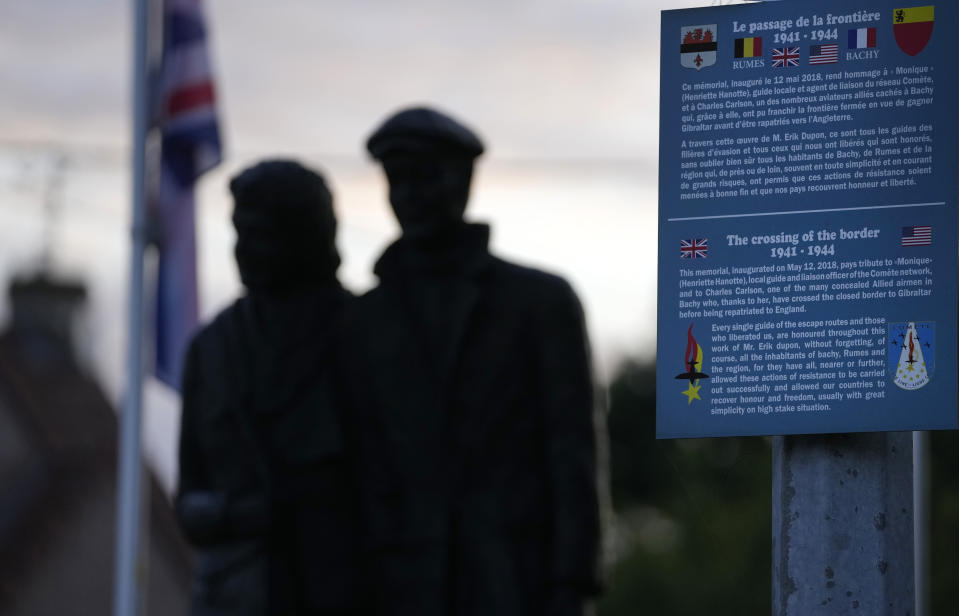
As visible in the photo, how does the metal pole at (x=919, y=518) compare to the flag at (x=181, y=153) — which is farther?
the flag at (x=181, y=153)

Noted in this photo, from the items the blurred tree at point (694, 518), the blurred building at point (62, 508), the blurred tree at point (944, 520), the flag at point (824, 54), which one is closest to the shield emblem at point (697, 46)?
the flag at point (824, 54)

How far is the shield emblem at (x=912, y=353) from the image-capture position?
6.14 metres

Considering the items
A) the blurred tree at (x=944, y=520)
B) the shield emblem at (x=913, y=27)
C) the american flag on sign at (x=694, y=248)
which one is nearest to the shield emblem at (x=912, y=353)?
the american flag on sign at (x=694, y=248)

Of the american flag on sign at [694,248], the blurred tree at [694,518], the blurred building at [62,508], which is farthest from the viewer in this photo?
the blurred tree at [694,518]

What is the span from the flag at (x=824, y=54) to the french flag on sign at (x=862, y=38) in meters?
0.05

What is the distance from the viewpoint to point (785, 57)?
6.46m

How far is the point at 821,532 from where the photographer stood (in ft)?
19.9

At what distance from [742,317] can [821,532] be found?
0.68 meters

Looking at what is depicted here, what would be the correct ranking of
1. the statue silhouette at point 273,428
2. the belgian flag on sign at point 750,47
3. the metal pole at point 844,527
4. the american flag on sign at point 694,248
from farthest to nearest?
1. the statue silhouette at point 273,428
2. the belgian flag on sign at point 750,47
3. the american flag on sign at point 694,248
4. the metal pole at point 844,527

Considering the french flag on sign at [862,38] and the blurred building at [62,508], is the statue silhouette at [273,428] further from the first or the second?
the blurred building at [62,508]

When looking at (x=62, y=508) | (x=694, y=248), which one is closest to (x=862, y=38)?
(x=694, y=248)

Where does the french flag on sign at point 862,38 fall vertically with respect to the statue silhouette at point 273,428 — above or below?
above

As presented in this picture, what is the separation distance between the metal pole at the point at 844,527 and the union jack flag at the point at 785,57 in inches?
45.9

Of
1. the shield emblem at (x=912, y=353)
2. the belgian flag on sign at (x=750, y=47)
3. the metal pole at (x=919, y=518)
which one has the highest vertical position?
the belgian flag on sign at (x=750, y=47)
